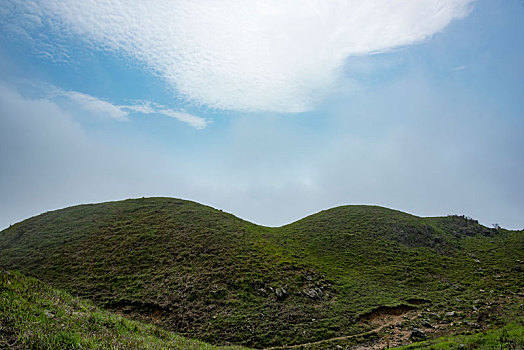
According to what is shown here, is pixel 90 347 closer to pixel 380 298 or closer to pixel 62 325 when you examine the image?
pixel 62 325

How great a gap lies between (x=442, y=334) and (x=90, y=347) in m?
17.0

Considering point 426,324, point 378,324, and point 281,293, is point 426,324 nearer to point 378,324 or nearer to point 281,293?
point 378,324

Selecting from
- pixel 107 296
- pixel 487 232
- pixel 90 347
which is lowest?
pixel 107 296

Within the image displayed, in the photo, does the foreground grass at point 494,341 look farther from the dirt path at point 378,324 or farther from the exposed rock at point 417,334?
the dirt path at point 378,324

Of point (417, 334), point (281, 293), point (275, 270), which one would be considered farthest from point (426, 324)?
point (275, 270)

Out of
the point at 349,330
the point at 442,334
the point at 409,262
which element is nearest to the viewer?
the point at 442,334

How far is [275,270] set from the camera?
25250 millimetres

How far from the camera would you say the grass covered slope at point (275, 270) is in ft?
59.3

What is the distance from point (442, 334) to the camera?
49.9 ft

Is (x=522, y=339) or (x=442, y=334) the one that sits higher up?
(x=522, y=339)

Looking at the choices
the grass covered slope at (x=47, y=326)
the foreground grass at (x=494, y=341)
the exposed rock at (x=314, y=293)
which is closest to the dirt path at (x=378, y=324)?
the exposed rock at (x=314, y=293)

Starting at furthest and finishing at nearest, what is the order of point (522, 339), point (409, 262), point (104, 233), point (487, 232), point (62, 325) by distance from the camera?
1. point (487, 232)
2. point (104, 233)
3. point (409, 262)
4. point (522, 339)
5. point (62, 325)

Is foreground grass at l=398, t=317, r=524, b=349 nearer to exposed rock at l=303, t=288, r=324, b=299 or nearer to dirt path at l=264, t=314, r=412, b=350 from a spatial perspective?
dirt path at l=264, t=314, r=412, b=350

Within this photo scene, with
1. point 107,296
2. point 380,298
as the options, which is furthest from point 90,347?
point 380,298
